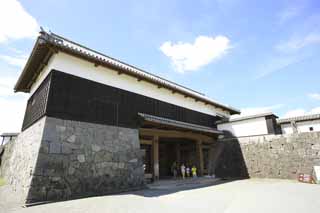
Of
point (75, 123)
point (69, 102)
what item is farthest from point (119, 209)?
point (69, 102)

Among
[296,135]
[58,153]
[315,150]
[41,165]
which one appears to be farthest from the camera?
[296,135]

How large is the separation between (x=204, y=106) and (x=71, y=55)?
379 inches

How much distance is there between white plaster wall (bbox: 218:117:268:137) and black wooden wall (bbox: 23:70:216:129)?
6230 millimetres

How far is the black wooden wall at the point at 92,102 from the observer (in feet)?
23.1

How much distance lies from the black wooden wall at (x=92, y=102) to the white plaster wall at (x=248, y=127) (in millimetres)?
6230

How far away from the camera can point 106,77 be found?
8.62m

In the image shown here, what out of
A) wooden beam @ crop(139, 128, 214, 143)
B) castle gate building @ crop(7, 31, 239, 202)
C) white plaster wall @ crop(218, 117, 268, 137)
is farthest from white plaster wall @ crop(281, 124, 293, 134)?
castle gate building @ crop(7, 31, 239, 202)

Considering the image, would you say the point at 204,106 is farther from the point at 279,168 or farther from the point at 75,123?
the point at 75,123

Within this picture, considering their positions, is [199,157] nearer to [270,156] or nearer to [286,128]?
[270,156]

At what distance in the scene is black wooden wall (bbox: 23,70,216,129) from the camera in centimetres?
704

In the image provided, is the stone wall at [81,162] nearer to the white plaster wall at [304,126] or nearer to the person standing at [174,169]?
the person standing at [174,169]

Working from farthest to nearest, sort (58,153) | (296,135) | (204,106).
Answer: (204,106)
(296,135)
(58,153)

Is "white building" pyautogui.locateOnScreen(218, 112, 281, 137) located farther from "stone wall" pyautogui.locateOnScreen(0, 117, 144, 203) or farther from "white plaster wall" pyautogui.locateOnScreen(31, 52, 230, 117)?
"stone wall" pyautogui.locateOnScreen(0, 117, 144, 203)

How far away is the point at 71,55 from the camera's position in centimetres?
759
